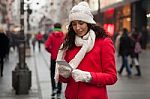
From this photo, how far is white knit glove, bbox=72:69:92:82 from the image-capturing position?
15.3 feet

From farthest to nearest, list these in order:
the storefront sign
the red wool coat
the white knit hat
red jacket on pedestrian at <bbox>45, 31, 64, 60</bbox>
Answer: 1. the storefront sign
2. red jacket on pedestrian at <bbox>45, 31, 64, 60</bbox>
3. the white knit hat
4. the red wool coat

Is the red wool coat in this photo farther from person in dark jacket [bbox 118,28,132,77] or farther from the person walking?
person in dark jacket [bbox 118,28,132,77]

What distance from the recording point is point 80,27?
4.86 meters

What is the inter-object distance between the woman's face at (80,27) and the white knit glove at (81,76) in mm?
379

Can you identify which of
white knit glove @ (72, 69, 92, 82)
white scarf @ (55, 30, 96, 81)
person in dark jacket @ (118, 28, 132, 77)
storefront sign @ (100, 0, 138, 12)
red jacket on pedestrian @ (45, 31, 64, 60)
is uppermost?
storefront sign @ (100, 0, 138, 12)

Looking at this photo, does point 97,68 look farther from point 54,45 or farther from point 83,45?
point 54,45

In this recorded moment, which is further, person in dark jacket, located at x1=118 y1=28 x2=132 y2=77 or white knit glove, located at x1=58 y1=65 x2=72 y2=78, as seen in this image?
person in dark jacket, located at x1=118 y1=28 x2=132 y2=77

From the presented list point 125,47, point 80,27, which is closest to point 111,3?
→ point 125,47

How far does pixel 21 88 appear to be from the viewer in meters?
14.5

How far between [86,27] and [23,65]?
34.9 feet

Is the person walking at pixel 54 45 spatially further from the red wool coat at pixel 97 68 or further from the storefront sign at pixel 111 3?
the storefront sign at pixel 111 3

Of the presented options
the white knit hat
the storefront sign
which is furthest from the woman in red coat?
the storefront sign

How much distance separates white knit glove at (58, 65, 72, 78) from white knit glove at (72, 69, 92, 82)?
0.06 metres

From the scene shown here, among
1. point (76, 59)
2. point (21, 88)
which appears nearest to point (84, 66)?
point (76, 59)
